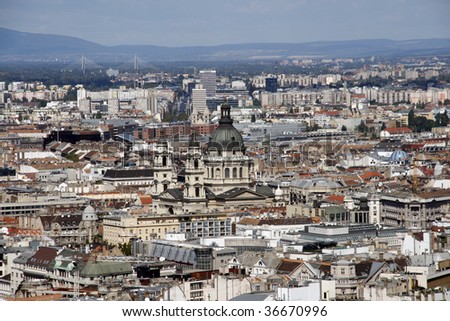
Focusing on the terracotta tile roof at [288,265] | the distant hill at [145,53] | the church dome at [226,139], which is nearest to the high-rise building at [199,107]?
the distant hill at [145,53]

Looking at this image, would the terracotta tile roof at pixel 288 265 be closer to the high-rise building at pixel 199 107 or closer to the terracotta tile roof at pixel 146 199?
the terracotta tile roof at pixel 146 199

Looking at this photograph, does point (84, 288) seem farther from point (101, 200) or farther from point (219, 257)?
point (101, 200)

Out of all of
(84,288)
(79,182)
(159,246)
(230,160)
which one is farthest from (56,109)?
(84,288)

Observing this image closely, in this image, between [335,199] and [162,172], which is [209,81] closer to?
[162,172]

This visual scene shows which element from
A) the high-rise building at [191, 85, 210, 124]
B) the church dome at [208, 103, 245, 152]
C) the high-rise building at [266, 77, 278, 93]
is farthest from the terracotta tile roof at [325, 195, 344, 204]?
the high-rise building at [266, 77, 278, 93]

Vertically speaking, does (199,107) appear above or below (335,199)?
below

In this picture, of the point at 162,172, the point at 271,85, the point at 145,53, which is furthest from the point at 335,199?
the point at 271,85

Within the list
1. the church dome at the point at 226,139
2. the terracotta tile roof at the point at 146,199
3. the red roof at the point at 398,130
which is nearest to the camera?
the terracotta tile roof at the point at 146,199
